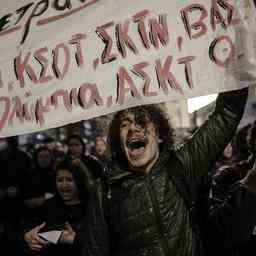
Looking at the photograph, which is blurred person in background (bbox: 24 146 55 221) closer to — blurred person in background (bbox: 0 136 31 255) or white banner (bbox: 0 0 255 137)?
blurred person in background (bbox: 0 136 31 255)

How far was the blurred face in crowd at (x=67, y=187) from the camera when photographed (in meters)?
3.16

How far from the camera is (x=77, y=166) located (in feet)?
11.0

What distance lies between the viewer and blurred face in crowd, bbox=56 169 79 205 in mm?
3156

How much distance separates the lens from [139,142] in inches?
88.8

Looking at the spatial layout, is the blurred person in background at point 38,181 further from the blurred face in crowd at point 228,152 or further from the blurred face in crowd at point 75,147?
the blurred face in crowd at point 228,152

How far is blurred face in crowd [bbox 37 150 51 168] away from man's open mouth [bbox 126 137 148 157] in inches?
103

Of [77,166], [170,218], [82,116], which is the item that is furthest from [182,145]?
[77,166]

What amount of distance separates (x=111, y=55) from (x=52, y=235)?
116 centimetres

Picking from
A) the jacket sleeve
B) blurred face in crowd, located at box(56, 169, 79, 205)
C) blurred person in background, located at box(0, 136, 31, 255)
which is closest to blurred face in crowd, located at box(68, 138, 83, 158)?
blurred person in background, located at box(0, 136, 31, 255)

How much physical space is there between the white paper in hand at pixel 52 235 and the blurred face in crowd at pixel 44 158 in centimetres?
188

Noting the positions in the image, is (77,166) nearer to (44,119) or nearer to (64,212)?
(64,212)

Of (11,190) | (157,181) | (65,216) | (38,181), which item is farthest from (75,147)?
(157,181)

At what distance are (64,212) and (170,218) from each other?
1091 millimetres

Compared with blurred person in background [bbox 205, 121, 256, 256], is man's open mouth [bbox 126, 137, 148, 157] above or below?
above
